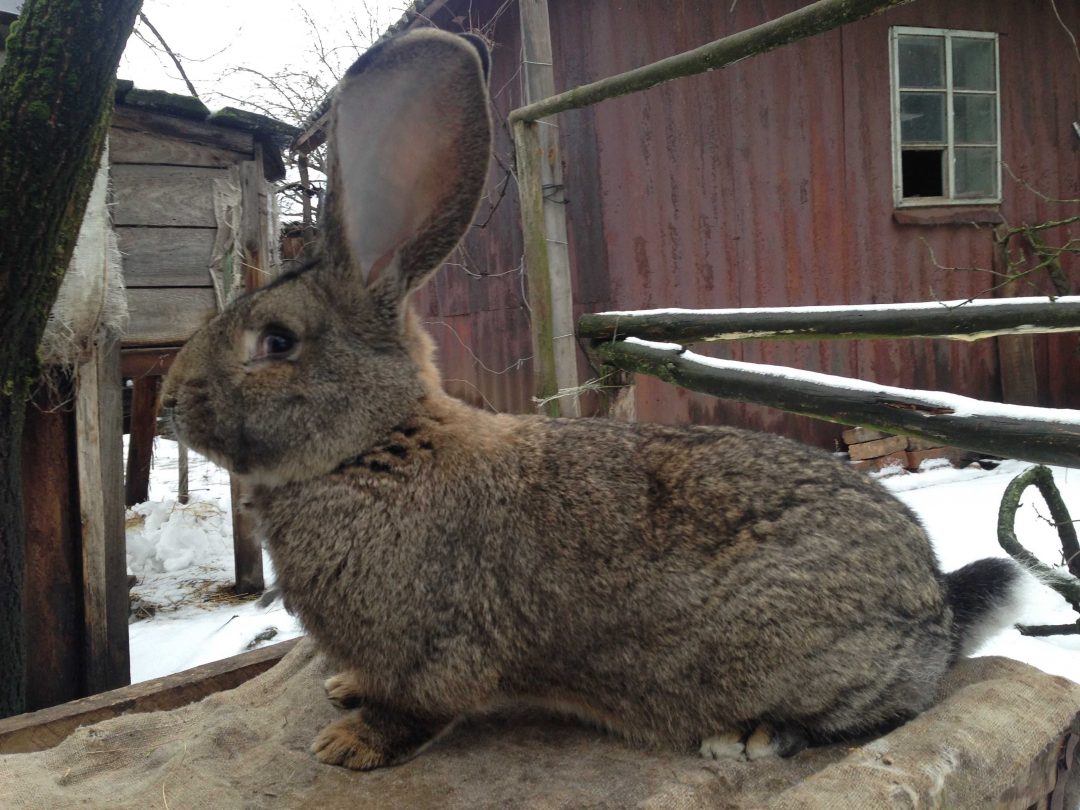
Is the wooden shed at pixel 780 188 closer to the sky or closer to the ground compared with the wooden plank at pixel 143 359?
closer to the sky

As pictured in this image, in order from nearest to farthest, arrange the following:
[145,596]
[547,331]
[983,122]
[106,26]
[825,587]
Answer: [825,587] → [106,26] → [547,331] → [145,596] → [983,122]

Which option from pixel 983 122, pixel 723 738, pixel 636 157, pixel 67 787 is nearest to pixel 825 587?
pixel 723 738

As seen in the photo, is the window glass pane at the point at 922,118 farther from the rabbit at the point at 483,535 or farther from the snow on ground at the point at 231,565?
the rabbit at the point at 483,535

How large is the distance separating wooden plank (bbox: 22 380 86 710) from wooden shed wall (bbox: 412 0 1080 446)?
370cm

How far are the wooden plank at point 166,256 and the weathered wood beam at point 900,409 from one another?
9.70ft

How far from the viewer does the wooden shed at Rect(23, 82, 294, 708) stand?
3.99m

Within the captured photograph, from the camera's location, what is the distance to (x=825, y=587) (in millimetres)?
1823

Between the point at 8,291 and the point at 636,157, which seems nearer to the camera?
the point at 8,291

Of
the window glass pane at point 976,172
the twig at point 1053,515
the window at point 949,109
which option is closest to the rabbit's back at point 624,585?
the twig at point 1053,515

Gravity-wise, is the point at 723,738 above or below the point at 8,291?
below

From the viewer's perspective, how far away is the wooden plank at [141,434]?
7332 mm

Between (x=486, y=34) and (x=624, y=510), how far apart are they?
6.46 metres

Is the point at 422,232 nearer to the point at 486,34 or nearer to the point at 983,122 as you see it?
the point at 486,34

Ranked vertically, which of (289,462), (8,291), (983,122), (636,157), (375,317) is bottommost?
(289,462)
